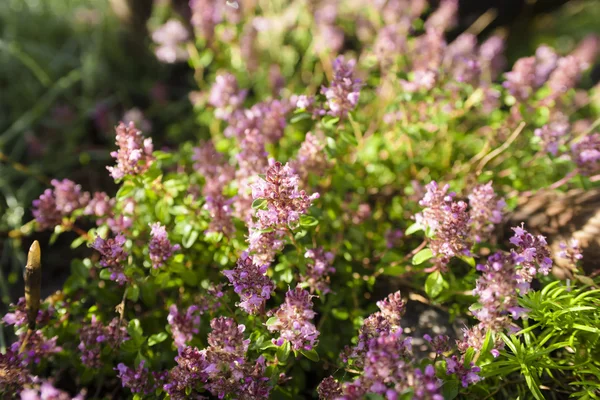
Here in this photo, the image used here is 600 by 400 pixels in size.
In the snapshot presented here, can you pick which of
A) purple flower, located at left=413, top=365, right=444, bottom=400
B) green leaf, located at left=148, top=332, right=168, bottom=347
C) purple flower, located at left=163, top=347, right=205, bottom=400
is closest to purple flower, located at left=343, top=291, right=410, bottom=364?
purple flower, located at left=413, top=365, right=444, bottom=400

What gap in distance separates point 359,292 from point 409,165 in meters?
1.01

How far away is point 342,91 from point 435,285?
1108 mm

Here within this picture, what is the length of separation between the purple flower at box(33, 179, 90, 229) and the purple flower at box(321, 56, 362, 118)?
1.56 m

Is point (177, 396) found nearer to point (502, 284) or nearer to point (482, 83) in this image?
point (502, 284)

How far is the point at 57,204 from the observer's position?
2521 mm

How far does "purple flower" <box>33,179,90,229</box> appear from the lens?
96.7 inches

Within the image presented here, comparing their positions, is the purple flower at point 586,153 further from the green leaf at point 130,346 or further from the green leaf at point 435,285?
the green leaf at point 130,346

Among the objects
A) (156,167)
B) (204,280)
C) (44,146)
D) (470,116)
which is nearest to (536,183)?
(470,116)

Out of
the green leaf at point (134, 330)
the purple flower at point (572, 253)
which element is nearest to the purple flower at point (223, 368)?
the green leaf at point (134, 330)

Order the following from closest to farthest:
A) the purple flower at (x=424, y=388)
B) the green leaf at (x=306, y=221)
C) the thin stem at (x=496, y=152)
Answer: the purple flower at (x=424, y=388) → the green leaf at (x=306, y=221) → the thin stem at (x=496, y=152)

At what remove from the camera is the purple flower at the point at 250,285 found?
1.89m

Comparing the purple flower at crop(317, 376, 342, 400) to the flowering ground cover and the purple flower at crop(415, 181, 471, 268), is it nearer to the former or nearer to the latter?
the flowering ground cover

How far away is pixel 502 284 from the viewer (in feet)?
5.64

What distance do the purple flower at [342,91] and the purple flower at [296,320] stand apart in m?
1.01
